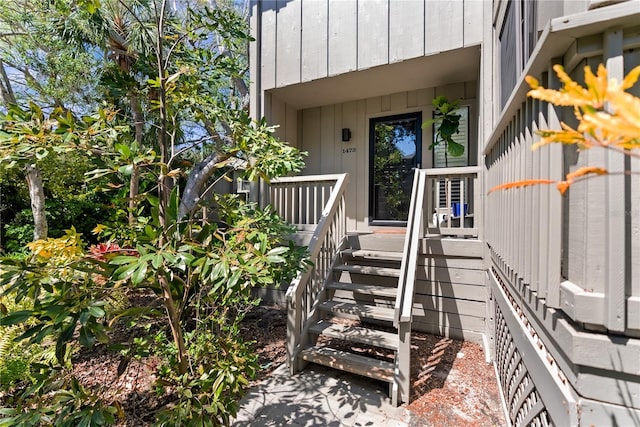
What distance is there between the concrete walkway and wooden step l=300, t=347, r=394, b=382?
0.14 m

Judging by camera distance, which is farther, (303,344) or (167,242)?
(303,344)

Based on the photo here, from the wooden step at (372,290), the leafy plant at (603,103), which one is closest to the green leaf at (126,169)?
the leafy plant at (603,103)

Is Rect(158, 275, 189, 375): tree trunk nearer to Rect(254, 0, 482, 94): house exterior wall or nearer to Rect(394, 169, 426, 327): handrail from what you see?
Rect(394, 169, 426, 327): handrail

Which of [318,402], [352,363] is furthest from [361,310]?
[318,402]

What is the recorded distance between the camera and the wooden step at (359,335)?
269 cm

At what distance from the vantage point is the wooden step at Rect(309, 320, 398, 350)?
2.69m

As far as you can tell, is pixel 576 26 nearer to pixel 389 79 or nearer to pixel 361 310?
pixel 361 310

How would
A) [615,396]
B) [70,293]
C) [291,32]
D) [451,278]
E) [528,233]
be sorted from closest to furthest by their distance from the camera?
[615,396], [70,293], [528,233], [451,278], [291,32]

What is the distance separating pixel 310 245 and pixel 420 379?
1.61m

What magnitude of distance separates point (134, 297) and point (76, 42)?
513 cm

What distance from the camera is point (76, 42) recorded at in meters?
5.93

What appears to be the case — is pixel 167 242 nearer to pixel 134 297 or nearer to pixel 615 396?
pixel 615 396

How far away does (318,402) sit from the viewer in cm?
244

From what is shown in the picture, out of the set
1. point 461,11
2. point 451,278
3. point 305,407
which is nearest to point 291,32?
point 461,11
